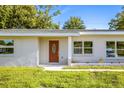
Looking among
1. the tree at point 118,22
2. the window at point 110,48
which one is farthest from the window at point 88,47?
the tree at point 118,22

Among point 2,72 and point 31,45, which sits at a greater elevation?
point 31,45

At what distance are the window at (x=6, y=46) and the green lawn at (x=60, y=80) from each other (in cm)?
622

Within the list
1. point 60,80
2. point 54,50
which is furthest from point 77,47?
point 60,80

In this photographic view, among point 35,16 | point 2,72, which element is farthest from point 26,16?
point 2,72

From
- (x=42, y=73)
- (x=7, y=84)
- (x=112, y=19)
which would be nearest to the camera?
(x=7, y=84)

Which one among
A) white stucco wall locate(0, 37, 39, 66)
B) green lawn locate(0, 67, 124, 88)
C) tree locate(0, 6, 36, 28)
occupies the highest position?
tree locate(0, 6, 36, 28)

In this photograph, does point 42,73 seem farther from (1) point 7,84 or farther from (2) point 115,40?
(2) point 115,40

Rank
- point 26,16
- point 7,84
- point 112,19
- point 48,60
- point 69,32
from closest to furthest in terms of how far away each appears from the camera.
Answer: point 7,84 < point 69,32 < point 48,60 < point 26,16 < point 112,19

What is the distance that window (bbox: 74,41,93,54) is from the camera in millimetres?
23250

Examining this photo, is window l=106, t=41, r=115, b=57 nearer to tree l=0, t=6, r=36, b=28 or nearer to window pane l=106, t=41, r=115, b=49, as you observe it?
window pane l=106, t=41, r=115, b=49

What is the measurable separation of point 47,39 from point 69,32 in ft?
8.33

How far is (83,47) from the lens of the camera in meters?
23.3

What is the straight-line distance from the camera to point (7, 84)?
13172 mm

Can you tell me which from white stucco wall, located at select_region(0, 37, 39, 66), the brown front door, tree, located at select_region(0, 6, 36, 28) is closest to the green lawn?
white stucco wall, located at select_region(0, 37, 39, 66)
